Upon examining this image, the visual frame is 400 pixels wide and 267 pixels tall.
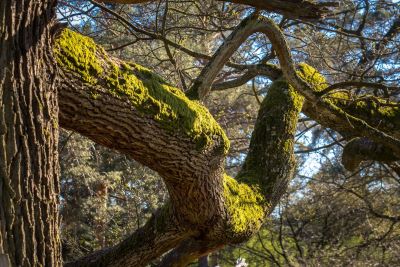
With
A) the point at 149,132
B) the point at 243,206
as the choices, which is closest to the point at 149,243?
the point at 243,206

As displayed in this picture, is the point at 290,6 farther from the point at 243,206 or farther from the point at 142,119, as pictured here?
Answer: the point at 243,206

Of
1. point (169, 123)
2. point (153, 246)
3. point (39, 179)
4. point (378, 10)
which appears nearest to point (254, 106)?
point (378, 10)

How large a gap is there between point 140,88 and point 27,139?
3.15 feet

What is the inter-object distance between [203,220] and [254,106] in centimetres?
878

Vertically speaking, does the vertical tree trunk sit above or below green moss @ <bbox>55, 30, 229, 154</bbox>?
below

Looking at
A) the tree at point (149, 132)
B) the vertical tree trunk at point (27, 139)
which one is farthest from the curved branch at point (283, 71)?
the vertical tree trunk at point (27, 139)

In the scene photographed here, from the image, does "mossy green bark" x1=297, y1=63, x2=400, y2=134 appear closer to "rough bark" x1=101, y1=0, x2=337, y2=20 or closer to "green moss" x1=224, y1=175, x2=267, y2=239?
"green moss" x1=224, y1=175, x2=267, y2=239

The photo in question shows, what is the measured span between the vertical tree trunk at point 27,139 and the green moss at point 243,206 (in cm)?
196

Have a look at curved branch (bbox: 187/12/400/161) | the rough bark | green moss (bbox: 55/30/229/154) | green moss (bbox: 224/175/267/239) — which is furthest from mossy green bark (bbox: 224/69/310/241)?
the rough bark

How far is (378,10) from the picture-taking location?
7281 millimetres

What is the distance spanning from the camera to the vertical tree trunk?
200cm

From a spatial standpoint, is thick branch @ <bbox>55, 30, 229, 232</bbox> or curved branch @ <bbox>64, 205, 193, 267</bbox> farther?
curved branch @ <bbox>64, 205, 193, 267</bbox>

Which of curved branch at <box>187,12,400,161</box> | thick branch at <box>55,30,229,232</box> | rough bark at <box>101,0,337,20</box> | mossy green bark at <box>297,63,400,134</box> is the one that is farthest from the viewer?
mossy green bark at <box>297,63,400,134</box>

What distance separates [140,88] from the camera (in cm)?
295
